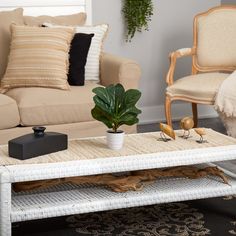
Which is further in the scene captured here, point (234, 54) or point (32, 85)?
point (234, 54)

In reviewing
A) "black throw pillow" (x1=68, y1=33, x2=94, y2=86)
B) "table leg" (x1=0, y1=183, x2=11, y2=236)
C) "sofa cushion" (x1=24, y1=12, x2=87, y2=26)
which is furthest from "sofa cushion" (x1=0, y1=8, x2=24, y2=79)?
"table leg" (x1=0, y1=183, x2=11, y2=236)

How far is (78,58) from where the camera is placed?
4.16 m

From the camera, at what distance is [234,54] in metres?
4.93

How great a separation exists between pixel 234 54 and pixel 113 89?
2.22 meters

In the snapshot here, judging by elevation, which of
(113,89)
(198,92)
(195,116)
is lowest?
(195,116)

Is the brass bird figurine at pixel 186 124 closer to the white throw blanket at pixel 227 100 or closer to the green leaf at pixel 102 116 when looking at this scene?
the green leaf at pixel 102 116

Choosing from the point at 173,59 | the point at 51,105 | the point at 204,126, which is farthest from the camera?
the point at 204,126

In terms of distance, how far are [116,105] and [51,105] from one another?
100 centimetres

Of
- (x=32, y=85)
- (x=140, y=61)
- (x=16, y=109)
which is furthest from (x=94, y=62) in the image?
(x=140, y=61)

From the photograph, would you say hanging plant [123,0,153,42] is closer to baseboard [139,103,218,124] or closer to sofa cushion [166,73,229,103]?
baseboard [139,103,218,124]

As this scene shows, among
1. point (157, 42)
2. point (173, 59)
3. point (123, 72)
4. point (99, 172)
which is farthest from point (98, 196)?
point (157, 42)

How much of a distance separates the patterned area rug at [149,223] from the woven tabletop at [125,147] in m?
0.37

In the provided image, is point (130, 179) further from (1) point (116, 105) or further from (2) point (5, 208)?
(2) point (5, 208)

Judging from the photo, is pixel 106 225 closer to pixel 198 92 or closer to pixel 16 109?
pixel 16 109
